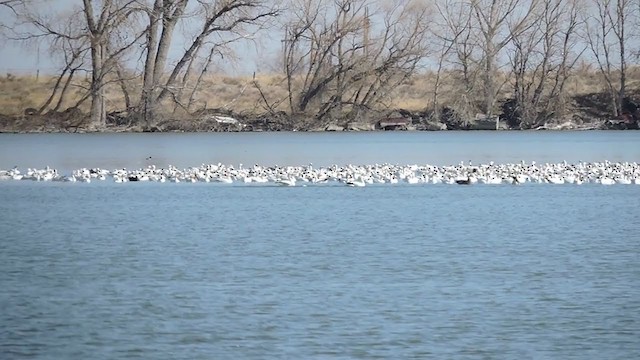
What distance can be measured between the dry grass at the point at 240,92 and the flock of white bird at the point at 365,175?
90.6ft

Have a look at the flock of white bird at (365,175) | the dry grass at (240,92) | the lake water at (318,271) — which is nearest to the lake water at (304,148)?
the flock of white bird at (365,175)

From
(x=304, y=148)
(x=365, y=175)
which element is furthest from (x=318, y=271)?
(x=304, y=148)

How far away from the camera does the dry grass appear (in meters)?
57.2

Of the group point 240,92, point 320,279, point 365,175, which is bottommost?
point 320,279

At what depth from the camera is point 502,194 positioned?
2225 centimetres

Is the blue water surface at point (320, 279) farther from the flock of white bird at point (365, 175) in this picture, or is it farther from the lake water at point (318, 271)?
the flock of white bird at point (365, 175)

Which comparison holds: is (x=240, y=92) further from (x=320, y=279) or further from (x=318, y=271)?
(x=320, y=279)

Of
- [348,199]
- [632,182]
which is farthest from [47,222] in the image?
[632,182]

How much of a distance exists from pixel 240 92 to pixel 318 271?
176 ft

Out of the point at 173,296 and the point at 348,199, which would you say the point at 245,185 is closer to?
the point at 348,199

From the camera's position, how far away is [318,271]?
42.2 ft

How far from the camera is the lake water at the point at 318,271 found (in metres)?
9.62

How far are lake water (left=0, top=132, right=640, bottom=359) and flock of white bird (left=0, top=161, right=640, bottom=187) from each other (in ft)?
→ 3.20

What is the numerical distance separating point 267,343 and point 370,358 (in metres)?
0.86
